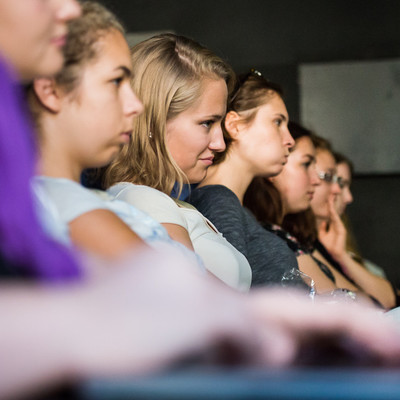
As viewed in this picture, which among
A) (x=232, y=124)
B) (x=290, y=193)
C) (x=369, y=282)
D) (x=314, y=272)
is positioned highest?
(x=232, y=124)

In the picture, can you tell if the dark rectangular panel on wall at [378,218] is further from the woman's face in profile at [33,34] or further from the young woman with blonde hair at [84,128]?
the woman's face in profile at [33,34]

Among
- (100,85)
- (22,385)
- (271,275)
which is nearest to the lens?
(22,385)

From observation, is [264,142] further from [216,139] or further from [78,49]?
[78,49]

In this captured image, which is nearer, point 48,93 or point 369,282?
point 48,93

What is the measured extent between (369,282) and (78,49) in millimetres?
2453

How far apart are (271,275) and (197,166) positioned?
1.27 feet

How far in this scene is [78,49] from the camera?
3.28 ft

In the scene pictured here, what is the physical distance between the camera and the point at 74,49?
39.1 inches

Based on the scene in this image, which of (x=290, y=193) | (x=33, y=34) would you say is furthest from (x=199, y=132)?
(x=290, y=193)

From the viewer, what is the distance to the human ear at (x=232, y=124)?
89.7 inches

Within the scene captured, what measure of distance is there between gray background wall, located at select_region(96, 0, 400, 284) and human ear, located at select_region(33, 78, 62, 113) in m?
3.34

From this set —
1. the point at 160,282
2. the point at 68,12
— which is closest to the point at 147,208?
the point at 68,12

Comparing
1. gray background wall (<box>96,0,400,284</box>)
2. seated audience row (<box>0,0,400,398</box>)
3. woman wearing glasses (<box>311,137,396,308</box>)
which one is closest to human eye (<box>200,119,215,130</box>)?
seated audience row (<box>0,0,400,398</box>)

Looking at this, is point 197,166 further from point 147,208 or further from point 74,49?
point 74,49
